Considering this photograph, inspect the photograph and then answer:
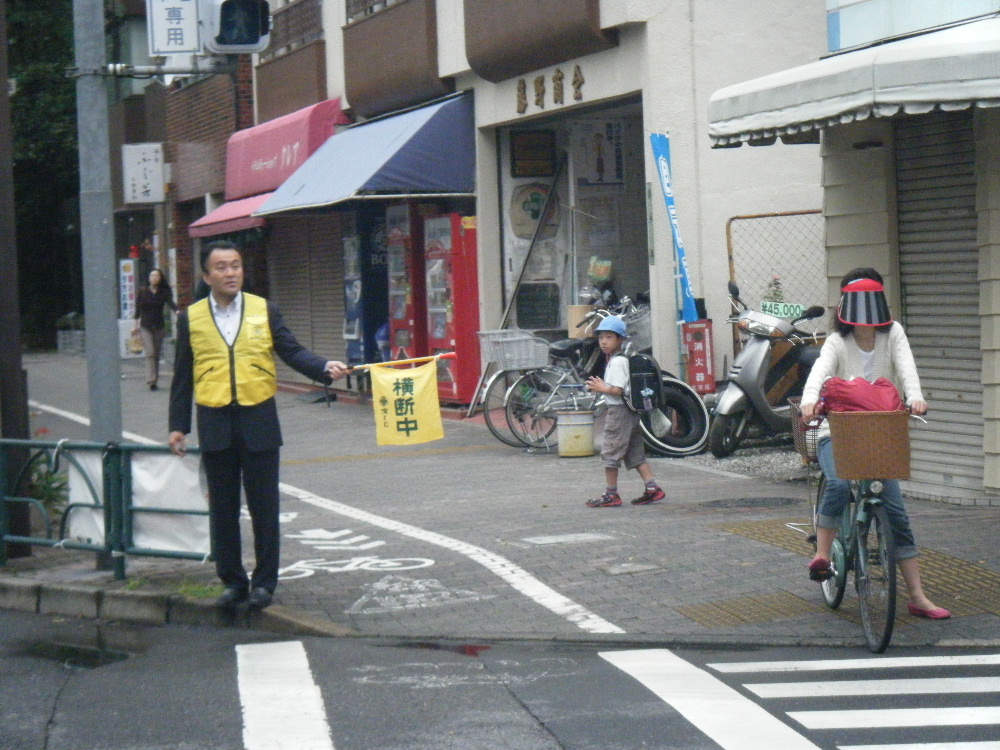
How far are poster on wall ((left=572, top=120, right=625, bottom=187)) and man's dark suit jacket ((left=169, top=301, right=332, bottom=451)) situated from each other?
1003 cm

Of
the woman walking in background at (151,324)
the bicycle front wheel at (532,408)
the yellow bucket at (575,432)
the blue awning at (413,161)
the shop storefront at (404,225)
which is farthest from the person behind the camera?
the woman walking in background at (151,324)

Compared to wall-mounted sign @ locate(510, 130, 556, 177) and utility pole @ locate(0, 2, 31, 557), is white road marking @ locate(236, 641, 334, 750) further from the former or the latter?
wall-mounted sign @ locate(510, 130, 556, 177)

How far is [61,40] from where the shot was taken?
33.9 meters

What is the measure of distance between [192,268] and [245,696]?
2443cm

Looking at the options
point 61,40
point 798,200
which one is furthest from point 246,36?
point 61,40

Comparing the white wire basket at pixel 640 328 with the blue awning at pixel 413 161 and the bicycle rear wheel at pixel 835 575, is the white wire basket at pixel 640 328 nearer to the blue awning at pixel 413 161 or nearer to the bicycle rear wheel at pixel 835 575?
the blue awning at pixel 413 161

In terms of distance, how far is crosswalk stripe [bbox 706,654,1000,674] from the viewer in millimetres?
6271

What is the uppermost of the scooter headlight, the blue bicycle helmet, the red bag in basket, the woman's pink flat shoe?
the blue bicycle helmet

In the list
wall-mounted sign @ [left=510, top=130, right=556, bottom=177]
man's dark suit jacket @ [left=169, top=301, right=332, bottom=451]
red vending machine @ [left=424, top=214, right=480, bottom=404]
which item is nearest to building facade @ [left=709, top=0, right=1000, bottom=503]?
man's dark suit jacket @ [left=169, top=301, right=332, bottom=451]

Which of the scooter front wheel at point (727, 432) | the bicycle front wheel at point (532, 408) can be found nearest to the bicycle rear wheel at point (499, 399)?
the bicycle front wheel at point (532, 408)

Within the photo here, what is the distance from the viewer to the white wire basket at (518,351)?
13.8 metres

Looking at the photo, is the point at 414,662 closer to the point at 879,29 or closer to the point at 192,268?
the point at 879,29

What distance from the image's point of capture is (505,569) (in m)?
8.41

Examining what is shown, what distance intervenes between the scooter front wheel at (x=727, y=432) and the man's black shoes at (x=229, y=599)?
5.89 meters
